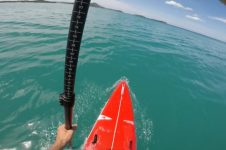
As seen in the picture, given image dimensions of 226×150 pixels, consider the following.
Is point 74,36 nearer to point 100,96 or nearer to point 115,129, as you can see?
point 115,129

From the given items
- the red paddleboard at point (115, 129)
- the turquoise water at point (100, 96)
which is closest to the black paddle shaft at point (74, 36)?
the red paddleboard at point (115, 129)

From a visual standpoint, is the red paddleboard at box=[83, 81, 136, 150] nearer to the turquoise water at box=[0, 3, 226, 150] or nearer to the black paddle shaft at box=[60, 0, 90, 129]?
the turquoise water at box=[0, 3, 226, 150]

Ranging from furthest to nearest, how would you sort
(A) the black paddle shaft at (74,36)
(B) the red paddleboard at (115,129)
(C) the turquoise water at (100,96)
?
(C) the turquoise water at (100,96), (B) the red paddleboard at (115,129), (A) the black paddle shaft at (74,36)

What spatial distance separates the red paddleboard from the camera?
20.7 ft

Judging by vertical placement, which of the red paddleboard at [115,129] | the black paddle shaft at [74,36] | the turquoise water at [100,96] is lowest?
the turquoise water at [100,96]

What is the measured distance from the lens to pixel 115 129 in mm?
6801

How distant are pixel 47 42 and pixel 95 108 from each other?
947 centimetres

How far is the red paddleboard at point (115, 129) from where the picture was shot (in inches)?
248

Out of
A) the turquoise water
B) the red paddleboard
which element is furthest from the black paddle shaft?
the turquoise water

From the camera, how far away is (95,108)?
9328mm

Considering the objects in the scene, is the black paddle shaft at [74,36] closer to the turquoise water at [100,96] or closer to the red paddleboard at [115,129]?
the red paddleboard at [115,129]

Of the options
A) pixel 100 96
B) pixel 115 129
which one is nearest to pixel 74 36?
pixel 115 129

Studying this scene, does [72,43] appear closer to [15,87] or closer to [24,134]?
[24,134]

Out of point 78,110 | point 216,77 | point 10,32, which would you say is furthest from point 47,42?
point 216,77
